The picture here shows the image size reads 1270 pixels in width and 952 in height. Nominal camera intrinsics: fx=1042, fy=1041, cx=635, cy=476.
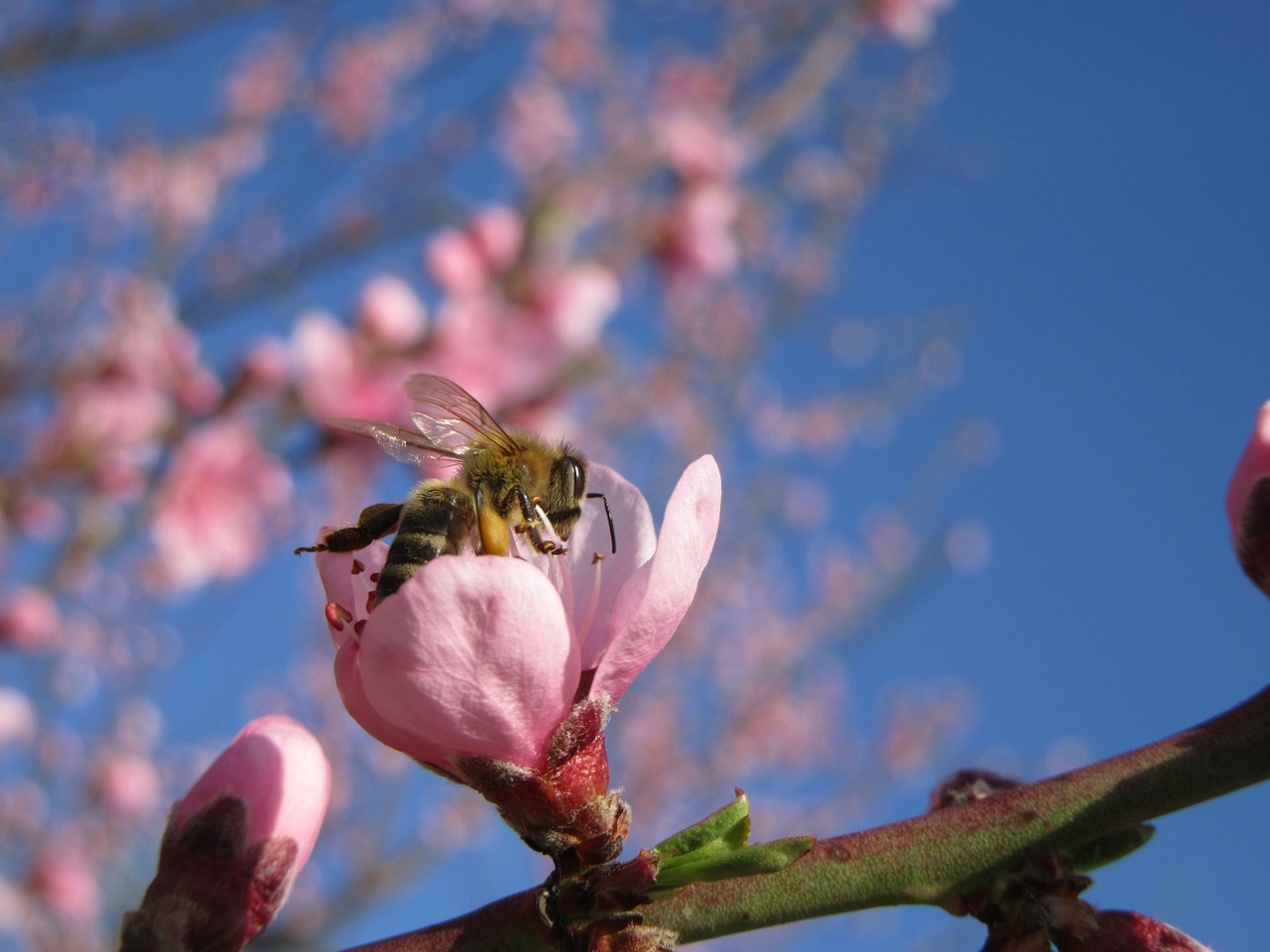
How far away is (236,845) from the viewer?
39.7 inches

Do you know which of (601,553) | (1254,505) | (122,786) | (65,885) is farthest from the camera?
(122,786)

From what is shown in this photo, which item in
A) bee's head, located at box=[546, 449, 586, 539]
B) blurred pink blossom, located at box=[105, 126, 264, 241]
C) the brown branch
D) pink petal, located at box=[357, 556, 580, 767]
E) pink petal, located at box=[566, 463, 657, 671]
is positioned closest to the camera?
pink petal, located at box=[357, 556, 580, 767]

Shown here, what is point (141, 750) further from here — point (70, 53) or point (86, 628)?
point (70, 53)

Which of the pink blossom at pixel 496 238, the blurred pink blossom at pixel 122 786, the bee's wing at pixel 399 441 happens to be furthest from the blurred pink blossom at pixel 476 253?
the blurred pink blossom at pixel 122 786

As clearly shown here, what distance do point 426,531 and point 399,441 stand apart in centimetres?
30

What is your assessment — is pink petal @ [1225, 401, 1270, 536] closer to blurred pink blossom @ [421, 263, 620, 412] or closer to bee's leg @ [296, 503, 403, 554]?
bee's leg @ [296, 503, 403, 554]

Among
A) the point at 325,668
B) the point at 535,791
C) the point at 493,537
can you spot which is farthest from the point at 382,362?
the point at 325,668

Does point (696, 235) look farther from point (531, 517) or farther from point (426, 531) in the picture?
point (426, 531)

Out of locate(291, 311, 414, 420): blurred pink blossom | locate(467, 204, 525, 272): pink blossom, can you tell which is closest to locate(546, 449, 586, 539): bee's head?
locate(291, 311, 414, 420): blurred pink blossom

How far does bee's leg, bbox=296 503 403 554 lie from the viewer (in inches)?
46.0

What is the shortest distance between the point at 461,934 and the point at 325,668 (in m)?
8.97

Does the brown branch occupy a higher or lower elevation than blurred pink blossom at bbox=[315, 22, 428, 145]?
lower

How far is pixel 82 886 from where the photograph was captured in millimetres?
6945

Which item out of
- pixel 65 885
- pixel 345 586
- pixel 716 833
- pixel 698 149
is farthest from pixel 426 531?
pixel 65 885
